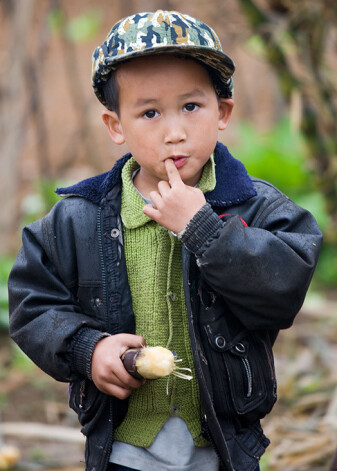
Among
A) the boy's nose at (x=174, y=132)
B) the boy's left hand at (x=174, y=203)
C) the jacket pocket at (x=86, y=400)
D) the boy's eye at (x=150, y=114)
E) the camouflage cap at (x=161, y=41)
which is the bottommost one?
the jacket pocket at (x=86, y=400)

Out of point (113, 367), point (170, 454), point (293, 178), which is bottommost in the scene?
point (170, 454)

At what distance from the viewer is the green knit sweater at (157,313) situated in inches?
88.4

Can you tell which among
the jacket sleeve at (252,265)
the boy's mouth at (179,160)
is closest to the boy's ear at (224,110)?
the boy's mouth at (179,160)

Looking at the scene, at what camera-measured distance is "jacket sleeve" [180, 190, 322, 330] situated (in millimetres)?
1966

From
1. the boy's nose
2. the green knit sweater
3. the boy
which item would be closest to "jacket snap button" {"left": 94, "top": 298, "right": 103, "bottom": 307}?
the boy

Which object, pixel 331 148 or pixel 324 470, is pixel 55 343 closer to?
pixel 324 470

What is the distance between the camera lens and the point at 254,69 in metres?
15.9

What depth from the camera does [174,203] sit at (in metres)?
2.05

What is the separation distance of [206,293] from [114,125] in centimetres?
63

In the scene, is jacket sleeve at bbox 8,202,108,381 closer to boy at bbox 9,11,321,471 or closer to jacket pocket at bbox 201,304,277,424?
boy at bbox 9,11,321,471

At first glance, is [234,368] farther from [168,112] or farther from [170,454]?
[168,112]

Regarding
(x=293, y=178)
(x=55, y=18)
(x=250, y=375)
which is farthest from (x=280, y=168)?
(x=250, y=375)

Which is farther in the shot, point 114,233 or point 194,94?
point 114,233

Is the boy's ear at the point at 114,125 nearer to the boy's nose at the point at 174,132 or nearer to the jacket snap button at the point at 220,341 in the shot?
the boy's nose at the point at 174,132
